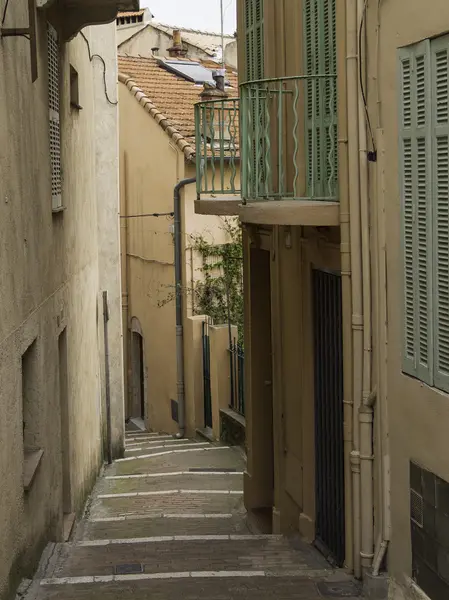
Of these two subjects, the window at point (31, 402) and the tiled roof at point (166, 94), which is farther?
the tiled roof at point (166, 94)

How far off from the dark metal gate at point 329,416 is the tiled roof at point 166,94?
10.4 m

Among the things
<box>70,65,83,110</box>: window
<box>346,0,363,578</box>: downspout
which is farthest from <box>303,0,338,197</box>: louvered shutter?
<box>70,65,83,110</box>: window

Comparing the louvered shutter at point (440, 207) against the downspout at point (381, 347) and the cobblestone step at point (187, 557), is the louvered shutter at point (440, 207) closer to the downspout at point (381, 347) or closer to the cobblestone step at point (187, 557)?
the downspout at point (381, 347)

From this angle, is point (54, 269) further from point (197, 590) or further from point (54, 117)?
point (197, 590)

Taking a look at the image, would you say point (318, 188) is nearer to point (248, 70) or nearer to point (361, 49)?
point (361, 49)

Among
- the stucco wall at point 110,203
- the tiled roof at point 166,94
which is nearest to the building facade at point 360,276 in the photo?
the stucco wall at point 110,203

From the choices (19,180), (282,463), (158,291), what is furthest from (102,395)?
(19,180)

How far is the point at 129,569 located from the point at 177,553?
0.74m

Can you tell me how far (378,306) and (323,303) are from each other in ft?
6.53

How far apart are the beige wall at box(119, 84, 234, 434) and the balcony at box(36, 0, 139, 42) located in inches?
308

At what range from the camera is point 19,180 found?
836 centimetres

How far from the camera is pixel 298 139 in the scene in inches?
400

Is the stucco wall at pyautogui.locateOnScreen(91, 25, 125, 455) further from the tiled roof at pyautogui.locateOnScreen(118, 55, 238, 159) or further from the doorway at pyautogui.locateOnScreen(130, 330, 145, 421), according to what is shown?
the doorway at pyautogui.locateOnScreen(130, 330, 145, 421)

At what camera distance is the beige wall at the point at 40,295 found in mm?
7613
